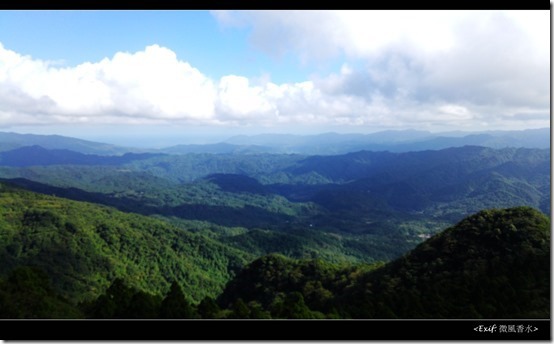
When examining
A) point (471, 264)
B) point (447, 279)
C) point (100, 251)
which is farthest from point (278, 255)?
point (100, 251)

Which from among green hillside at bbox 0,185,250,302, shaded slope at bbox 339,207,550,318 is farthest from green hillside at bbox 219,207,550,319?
green hillside at bbox 0,185,250,302

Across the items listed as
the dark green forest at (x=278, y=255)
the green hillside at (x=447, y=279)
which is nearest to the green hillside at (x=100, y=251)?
the dark green forest at (x=278, y=255)

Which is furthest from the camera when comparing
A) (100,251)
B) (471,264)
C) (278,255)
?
(100,251)

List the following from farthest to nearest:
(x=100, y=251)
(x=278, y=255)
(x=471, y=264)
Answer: (x=100, y=251)
(x=278, y=255)
(x=471, y=264)

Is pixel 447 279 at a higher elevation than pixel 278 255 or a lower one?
higher

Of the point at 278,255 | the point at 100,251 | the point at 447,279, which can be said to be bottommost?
the point at 100,251

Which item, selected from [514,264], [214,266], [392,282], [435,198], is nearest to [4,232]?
[214,266]

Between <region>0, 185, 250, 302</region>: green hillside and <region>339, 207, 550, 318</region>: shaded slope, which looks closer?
<region>339, 207, 550, 318</region>: shaded slope

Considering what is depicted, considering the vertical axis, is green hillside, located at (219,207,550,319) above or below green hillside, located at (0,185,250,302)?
above

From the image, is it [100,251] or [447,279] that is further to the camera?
[100,251]

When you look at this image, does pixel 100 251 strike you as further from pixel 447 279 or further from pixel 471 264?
pixel 471 264

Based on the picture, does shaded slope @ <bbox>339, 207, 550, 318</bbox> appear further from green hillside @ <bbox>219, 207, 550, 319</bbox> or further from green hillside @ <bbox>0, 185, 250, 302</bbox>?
green hillside @ <bbox>0, 185, 250, 302</bbox>

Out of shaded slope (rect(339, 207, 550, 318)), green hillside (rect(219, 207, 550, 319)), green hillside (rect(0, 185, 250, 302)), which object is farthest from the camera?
green hillside (rect(0, 185, 250, 302))
